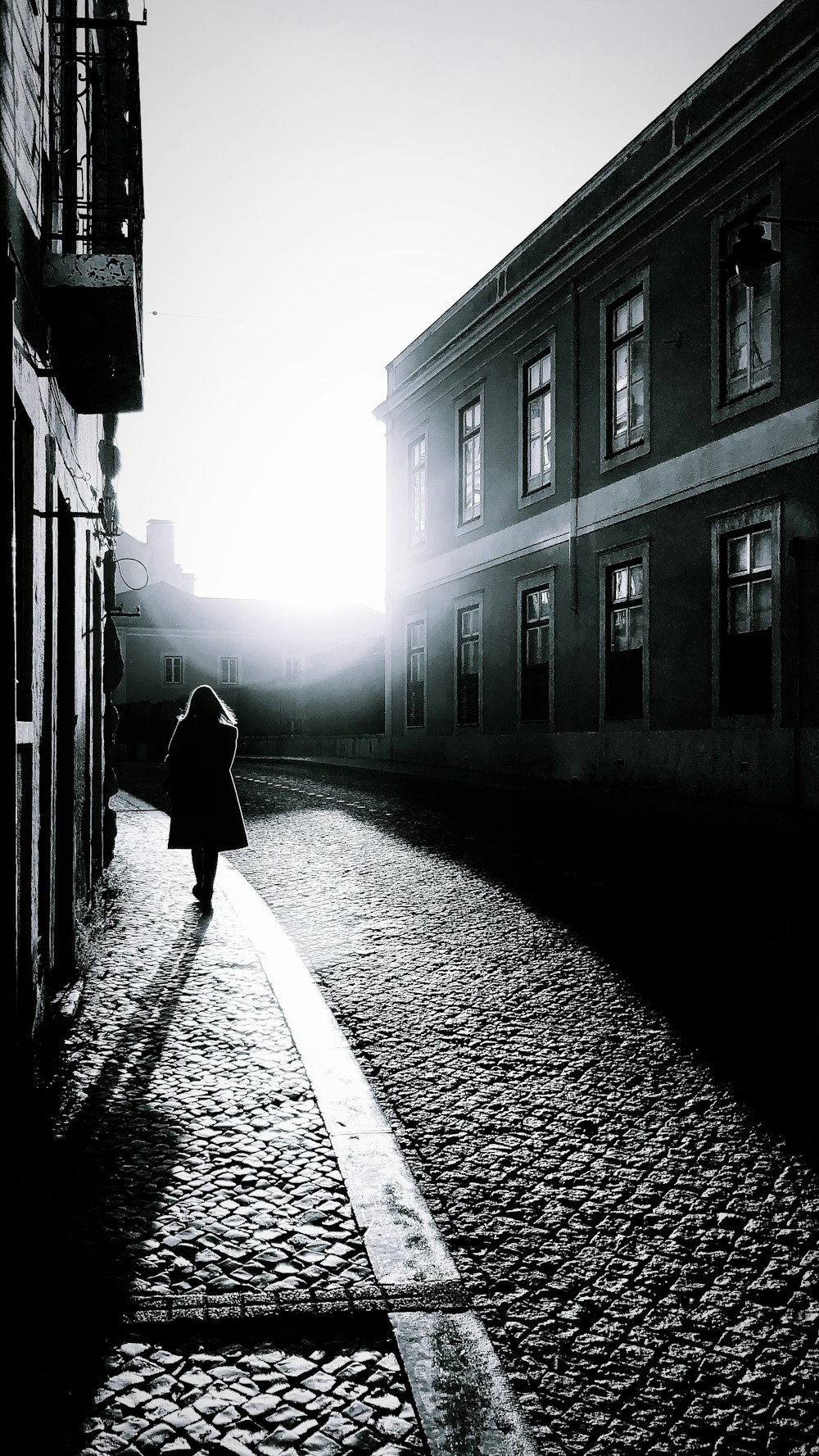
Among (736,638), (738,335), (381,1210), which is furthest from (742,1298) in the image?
(738,335)

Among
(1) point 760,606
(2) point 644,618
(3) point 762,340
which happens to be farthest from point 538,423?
(1) point 760,606

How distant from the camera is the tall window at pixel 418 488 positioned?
1049 inches

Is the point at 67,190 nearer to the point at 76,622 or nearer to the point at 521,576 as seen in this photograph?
the point at 76,622

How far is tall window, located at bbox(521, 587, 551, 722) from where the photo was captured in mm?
20375

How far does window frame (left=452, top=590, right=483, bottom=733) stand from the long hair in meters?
14.6

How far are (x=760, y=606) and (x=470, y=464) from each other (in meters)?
10.8

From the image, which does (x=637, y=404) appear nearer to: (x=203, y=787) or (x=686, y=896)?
(x=686, y=896)

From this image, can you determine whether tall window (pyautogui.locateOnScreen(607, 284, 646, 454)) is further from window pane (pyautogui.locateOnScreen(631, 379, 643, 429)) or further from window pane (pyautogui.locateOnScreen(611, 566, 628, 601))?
window pane (pyautogui.locateOnScreen(611, 566, 628, 601))

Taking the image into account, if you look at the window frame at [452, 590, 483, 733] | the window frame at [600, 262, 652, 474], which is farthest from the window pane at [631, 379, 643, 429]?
the window frame at [452, 590, 483, 733]

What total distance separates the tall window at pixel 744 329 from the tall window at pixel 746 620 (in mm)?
2004

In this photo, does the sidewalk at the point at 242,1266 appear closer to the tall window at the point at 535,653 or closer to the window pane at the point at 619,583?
the window pane at the point at 619,583

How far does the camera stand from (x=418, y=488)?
1065 inches

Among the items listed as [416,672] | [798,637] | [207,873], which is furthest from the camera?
[416,672]

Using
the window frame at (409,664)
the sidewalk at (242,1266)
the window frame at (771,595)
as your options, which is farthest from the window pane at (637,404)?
the sidewalk at (242,1266)
